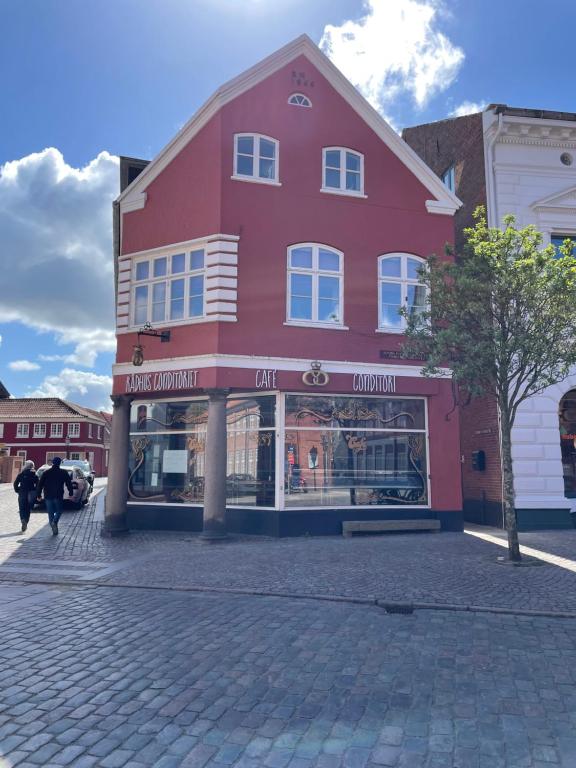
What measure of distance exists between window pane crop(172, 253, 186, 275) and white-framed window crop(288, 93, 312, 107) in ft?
16.3

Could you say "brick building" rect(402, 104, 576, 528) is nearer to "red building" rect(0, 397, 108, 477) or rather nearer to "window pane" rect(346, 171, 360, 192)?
"window pane" rect(346, 171, 360, 192)

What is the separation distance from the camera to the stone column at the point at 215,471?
13203 millimetres

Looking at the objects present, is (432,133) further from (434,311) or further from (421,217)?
(434,311)

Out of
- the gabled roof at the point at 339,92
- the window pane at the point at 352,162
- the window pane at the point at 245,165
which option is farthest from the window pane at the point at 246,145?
the window pane at the point at 352,162

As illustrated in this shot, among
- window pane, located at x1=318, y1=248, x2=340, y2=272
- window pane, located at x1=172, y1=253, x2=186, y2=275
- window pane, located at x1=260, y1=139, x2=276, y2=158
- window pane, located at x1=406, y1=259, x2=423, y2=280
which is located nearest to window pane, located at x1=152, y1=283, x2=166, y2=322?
window pane, located at x1=172, y1=253, x2=186, y2=275

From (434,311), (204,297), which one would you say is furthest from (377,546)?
(204,297)

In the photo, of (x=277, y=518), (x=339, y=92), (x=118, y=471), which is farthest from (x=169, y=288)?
(x=339, y=92)

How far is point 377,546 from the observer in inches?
483

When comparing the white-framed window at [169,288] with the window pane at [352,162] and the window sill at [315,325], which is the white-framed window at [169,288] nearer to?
the window sill at [315,325]

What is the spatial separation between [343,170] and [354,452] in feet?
24.2

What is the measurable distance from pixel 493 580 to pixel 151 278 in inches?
424

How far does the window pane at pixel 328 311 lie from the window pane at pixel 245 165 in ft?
12.1

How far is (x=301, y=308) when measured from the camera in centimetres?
1474

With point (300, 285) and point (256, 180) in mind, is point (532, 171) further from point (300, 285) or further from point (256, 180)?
point (256, 180)
